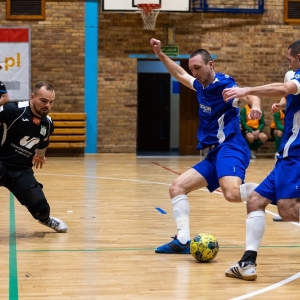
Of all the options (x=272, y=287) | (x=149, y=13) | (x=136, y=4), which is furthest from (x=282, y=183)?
(x=149, y=13)

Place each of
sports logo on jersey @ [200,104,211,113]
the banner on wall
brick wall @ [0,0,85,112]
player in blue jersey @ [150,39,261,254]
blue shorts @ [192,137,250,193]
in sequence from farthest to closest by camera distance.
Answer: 1. brick wall @ [0,0,85,112]
2. the banner on wall
3. sports logo on jersey @ [200,104,211,113]
4. player in blue jersey @ [150,39,261,254]
5. blue shorts @ [192,137,250,193]

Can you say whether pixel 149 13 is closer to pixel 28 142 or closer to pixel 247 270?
pixel 28 142

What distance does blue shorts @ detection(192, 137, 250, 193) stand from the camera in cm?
593

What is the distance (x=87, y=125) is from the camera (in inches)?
713

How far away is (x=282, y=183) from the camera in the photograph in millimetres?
4941

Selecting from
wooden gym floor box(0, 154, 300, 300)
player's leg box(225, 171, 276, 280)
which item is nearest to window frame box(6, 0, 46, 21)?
wooden gym floor box(0, 154, 300, 300)

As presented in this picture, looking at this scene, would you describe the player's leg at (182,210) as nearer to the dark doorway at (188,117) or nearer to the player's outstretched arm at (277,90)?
the player's outstretched arm at (277,90)

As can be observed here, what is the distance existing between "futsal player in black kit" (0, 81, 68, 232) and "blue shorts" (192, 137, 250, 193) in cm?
174

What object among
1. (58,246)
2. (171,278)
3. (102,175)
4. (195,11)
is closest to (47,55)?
(195,11)

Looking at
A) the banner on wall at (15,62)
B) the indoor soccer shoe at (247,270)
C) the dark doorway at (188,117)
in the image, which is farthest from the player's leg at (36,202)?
the dark doorway at (188,117)

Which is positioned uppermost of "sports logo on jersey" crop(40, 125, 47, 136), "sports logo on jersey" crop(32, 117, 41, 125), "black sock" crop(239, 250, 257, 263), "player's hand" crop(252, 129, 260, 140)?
"sports logo on jersey" crop(32, 117, 41, 125)

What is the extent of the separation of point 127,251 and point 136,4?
38.5 ft

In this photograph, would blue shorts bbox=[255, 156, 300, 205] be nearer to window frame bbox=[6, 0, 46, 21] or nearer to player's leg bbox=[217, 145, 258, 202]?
player's leg bbox=[217, 145, 258, 202]

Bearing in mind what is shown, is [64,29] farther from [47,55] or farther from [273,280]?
[273,280]
